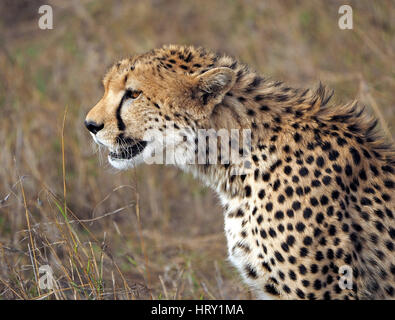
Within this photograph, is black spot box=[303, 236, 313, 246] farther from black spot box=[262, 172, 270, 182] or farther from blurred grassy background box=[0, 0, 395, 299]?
blurred grassy background box=[0, 0, 395, 299]

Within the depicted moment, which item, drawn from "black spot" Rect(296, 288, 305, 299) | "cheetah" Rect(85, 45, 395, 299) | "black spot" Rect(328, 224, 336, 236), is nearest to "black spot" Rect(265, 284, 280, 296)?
"cheetah" Rect(85, 45, 395, 299)

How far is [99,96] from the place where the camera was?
575 cm

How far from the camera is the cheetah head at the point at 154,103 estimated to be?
2922mm

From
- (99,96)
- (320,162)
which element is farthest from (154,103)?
(99,96)

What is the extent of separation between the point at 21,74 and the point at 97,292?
3.29m

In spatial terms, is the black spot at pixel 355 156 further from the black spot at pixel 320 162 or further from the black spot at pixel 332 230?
the black spot at pixel 332 230

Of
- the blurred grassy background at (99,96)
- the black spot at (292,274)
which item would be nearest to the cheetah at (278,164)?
the black spot at (292,274)

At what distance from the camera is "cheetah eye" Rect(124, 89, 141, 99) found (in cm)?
299

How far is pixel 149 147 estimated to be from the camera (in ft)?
9.92

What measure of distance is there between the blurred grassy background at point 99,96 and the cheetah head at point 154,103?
38cm

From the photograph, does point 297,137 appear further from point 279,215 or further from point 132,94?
point 132,94

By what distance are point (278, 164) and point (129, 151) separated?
0.77m

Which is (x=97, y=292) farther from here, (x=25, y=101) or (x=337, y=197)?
(x=25, y=101)
